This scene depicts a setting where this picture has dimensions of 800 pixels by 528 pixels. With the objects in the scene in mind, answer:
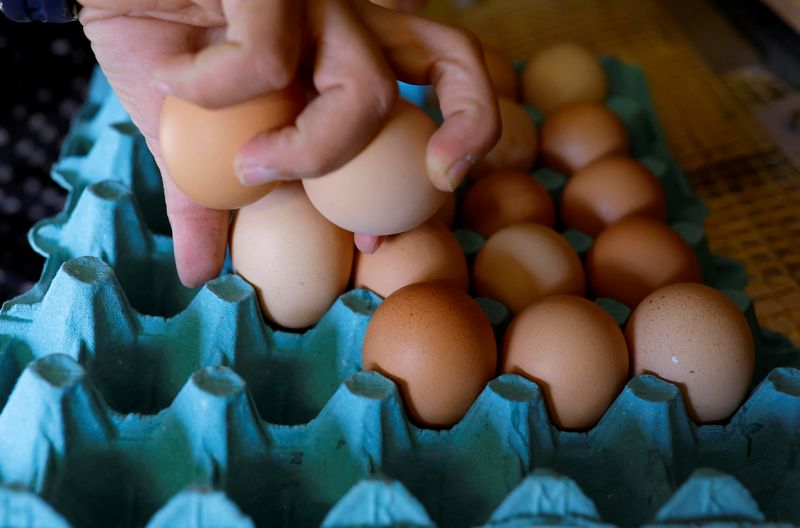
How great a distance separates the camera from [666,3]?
147cm

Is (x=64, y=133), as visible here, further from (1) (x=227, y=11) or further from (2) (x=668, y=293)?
(2) (x=668, y=293)

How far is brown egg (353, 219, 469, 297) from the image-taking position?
759 mm

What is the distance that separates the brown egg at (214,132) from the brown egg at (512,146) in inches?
15.7

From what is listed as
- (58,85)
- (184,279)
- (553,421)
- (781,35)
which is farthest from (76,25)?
(781,35)

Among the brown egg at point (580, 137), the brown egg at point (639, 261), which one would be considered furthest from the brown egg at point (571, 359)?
the brown egg at point (580, 137)

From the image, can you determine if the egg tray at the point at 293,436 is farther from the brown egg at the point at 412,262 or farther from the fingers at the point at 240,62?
the fingers at the point at 240,62

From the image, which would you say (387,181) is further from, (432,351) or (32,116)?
(32,116)

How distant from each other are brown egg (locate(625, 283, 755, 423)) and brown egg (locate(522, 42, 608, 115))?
488 millimetres

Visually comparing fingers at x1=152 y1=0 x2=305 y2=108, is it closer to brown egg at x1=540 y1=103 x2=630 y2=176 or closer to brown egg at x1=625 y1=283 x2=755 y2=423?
brown egg at x1=625 y1=283 x2=755 y2=423

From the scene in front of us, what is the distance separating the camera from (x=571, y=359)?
0.68 m

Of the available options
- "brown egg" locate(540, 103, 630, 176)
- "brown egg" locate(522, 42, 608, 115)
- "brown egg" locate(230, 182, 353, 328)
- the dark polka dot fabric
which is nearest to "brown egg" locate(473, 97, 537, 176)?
"brown egg" locate(540, 103, 630, 176)

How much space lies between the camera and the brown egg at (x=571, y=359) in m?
0.68

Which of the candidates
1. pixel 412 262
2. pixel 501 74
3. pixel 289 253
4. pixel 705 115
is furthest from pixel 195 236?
pixel 705 115

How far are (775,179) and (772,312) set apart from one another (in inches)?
9.4
